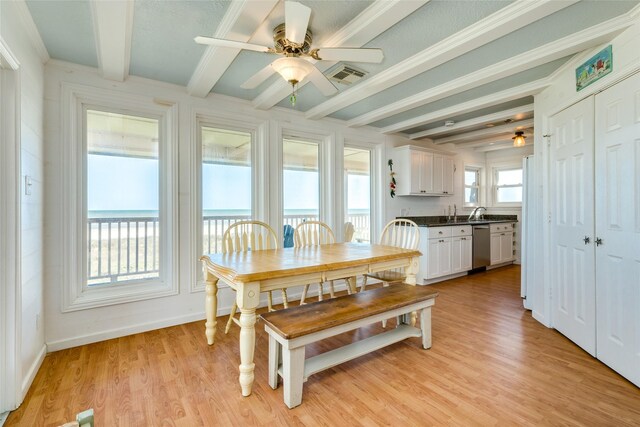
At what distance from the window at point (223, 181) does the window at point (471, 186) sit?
15.4 ft

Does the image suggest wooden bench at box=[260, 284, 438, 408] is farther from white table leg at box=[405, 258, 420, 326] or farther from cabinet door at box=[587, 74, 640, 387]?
cabinet door at box=[587, 74, 640, 387]

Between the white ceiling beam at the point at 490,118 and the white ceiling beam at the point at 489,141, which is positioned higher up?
the white ceiling beam at the point at 489,141

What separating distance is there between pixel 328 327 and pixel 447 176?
4.38 m

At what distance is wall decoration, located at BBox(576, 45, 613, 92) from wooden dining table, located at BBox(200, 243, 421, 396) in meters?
1.85

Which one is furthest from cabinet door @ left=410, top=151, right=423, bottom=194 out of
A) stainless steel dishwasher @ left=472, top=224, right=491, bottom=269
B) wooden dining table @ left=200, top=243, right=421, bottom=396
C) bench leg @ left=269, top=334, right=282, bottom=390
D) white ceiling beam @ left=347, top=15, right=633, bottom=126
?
bench leg @ left=269, top=334, right=282, bottom=390

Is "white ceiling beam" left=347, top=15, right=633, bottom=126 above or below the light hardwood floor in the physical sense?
above

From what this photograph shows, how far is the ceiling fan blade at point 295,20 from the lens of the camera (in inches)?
57.5

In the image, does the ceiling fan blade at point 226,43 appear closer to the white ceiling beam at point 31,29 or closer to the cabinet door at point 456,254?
the white ceiling beam at point 31,29

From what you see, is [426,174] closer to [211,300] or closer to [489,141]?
[489,141]

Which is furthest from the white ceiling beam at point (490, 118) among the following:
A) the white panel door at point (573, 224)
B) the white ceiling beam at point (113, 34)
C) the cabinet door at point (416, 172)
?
the white ceiling beam at point (113, 34)

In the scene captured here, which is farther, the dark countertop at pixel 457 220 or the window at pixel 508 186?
the window at pixel 508 186

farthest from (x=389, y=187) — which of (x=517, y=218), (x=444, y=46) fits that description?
(x=517, y=218)

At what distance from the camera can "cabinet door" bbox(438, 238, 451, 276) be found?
15.0 ft

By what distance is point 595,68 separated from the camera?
2189 millimetres
